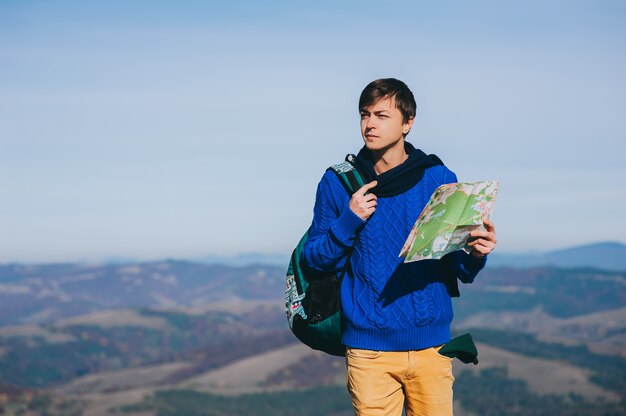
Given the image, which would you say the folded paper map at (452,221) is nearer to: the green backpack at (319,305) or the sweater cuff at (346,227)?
the sweater cuff at (346,227)

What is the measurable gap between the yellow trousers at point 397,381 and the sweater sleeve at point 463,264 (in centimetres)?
49

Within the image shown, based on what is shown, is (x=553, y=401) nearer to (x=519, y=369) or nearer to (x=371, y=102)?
(x=519, y=369)

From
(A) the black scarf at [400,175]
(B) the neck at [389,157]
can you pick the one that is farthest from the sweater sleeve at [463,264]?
(B) the neck at [389,157]

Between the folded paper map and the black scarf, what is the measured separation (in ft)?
1.45

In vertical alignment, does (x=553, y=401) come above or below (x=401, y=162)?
below

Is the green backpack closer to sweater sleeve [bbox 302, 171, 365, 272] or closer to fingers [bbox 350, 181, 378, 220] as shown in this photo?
sweater sleeve [bbox 302, 171, 365, 272]

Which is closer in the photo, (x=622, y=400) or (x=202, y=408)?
(x=622, y=400)

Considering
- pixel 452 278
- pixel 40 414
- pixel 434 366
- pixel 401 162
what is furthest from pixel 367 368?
pixel 40 414

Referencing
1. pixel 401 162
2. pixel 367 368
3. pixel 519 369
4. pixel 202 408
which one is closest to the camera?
pixel 367 368

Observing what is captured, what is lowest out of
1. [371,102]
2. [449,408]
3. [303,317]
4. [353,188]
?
[449,408]

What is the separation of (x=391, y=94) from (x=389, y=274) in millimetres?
1095

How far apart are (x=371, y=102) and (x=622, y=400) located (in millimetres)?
160821

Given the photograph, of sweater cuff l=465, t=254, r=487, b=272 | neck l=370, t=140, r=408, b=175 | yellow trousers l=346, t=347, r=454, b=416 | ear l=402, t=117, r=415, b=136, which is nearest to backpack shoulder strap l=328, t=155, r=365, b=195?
neck l=370, t=140, r=408, b=175

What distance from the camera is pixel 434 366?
5.09m
